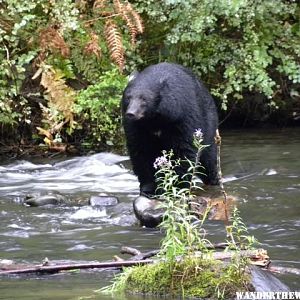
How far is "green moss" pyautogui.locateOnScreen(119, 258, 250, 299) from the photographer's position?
408 centimetres

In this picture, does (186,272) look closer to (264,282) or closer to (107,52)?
(264,282)

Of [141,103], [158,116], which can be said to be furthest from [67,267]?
[158,116]

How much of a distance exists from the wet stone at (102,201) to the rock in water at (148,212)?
2.57 ft

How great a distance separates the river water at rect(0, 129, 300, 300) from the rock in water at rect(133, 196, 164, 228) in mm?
83

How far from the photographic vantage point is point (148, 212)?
6.74 meters

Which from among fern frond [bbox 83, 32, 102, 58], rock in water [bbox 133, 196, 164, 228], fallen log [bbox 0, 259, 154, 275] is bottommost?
rock in water [bbox 133, 196, 164, 228]

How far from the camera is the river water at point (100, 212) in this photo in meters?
4.77

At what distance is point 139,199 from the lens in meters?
7.02

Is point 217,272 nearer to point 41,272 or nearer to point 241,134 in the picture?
point 41,272

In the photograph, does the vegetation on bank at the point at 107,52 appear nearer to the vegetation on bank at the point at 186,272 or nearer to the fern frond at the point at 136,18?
the fern frond at the point at 136,18

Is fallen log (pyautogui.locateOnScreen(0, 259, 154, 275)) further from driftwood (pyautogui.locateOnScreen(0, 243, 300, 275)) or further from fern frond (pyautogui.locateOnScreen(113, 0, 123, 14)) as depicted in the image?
fern frond (pyautogui.locateOnScreen(113, 0, 123, 14))

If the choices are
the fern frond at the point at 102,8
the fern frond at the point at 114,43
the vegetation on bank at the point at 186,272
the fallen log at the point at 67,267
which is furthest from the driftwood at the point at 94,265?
the fern frond at the point at 102,8

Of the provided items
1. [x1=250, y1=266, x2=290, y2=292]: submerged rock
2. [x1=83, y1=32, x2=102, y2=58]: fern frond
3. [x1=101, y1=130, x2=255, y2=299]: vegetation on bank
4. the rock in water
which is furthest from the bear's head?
[x1=83, y1=32, x2=102, y2=58]: fern frond

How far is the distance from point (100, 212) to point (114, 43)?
3234 millimetres
